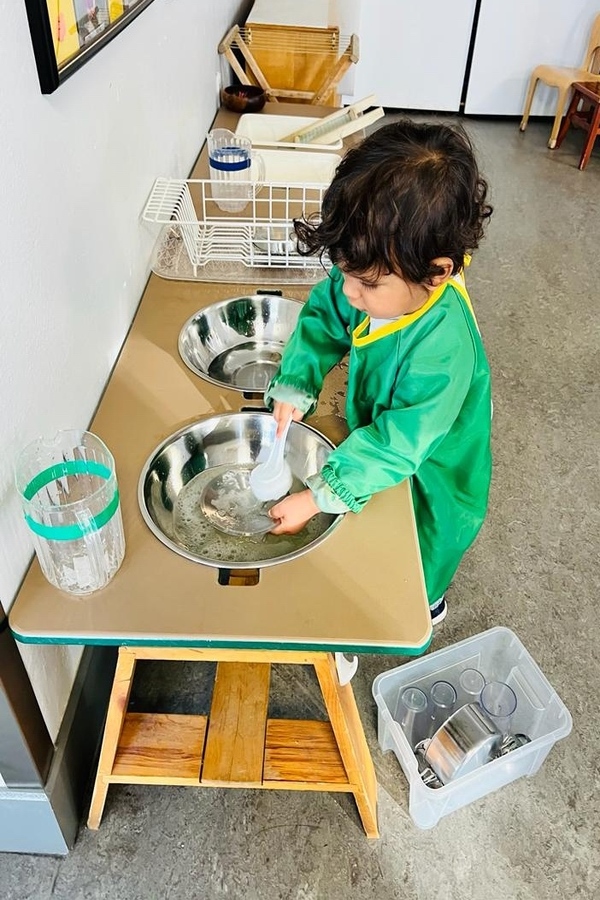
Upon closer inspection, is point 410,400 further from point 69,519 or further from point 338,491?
point 69,519

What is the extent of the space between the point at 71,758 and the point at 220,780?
9.4 inches

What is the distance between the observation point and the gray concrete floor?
3.90 ft

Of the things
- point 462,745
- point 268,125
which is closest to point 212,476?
point 462,745

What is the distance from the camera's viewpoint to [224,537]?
3.42 ft

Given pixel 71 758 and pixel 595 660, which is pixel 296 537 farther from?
pixel 595 660

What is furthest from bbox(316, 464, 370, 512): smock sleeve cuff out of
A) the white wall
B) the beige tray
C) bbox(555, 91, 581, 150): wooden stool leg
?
bbox(555, 91, 581, 150): wooden stool leg

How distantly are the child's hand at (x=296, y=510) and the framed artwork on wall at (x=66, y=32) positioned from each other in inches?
22.3

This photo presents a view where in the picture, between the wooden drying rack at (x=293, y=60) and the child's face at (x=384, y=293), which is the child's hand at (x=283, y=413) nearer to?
the child's face at (x=384, y=293)

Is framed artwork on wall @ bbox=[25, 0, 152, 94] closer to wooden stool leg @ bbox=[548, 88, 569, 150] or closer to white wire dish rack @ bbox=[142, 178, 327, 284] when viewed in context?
white wire dish rack @ bbox=[142, 178, 327, 284]

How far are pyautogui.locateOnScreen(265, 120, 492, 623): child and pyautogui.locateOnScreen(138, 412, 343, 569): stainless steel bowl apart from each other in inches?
1.6

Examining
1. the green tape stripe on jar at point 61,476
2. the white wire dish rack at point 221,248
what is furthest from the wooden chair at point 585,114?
the green tape stripe on jar at point 61,476

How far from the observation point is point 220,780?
46.3 inches

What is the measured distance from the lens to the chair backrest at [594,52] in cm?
407

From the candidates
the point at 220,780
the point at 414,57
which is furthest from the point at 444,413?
the point at 414,57
